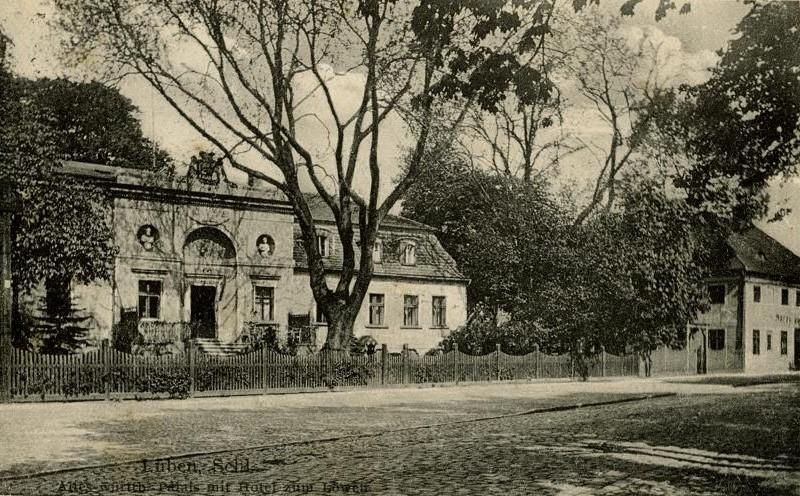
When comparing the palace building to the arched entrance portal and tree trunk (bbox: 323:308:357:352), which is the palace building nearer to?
the arched entrance portal

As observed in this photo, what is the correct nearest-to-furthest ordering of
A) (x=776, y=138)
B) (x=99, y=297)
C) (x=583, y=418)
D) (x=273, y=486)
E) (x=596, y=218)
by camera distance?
(x=273, y=486) → (x=776, y=138) → (x=583, y=418) → (x=99, y=297) → (x=596, y=218)

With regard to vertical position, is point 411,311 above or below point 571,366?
above

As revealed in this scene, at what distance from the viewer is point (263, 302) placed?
36000mm

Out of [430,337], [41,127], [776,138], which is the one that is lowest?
[430,337]

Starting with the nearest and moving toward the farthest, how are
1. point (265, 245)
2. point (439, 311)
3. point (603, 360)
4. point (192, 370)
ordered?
point (192, 370) < point (603, 360) < point (265, 245) < point (439, 311)

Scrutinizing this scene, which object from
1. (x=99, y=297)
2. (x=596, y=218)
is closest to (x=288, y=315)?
(x=99, y=297)

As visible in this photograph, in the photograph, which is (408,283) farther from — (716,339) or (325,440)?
(325,440)

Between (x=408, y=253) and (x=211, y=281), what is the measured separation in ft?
37.0

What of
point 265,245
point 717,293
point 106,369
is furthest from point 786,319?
point 106,369

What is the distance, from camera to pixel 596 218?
121 feet

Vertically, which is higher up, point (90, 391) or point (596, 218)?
point (596, 218)

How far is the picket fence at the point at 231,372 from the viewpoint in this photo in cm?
1952

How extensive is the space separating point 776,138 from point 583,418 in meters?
6.94

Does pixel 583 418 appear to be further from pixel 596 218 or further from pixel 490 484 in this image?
pixel 596 218
